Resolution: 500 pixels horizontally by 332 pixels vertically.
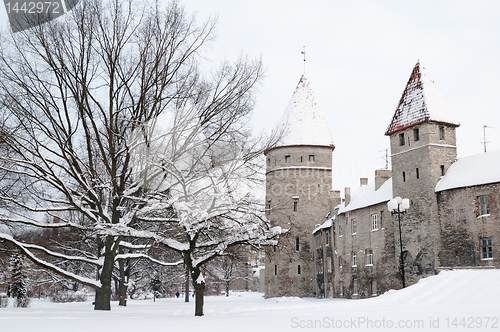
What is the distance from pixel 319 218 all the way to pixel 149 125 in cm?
3059

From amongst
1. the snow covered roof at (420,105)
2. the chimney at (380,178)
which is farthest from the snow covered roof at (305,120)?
the snow covered roof at (420,105)

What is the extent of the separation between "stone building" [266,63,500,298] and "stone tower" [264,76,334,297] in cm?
494

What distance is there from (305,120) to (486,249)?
2348 centimetres

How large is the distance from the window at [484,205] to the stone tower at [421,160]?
2586 mm

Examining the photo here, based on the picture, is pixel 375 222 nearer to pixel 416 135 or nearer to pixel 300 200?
pixel 416 135

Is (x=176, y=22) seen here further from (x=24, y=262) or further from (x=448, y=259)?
(x=24, y=262)

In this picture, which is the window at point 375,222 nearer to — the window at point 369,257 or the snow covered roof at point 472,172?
the window at point 369,257

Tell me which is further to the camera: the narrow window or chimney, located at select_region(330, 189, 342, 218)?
chimney, located at select_region(330, 189, 342, 218)

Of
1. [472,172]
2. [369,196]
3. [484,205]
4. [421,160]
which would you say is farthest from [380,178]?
[484,205]

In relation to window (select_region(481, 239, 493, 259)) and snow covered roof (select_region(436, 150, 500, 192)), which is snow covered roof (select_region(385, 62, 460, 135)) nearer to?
snow covered roof (select_region(436, 150, 500, 192))

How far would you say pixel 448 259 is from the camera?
87.5 ft

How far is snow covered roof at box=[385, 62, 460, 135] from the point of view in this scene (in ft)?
96.2

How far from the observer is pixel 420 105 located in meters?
29.9

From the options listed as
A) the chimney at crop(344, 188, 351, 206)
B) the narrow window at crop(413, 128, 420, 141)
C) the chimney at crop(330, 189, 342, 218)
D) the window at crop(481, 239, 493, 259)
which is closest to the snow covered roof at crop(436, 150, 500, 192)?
the narrow window at crop(413, 128, 420, 141)
